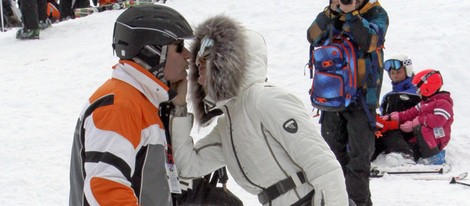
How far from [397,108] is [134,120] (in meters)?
5.71

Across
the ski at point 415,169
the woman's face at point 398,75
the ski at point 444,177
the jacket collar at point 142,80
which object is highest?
the jacket collar at point 142,80

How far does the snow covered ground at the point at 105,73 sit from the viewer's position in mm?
6137

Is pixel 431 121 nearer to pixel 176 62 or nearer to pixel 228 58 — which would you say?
pixel 228 58

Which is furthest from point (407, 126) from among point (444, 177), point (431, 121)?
point (444, 177)

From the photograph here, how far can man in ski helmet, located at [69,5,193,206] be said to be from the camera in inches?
98.3

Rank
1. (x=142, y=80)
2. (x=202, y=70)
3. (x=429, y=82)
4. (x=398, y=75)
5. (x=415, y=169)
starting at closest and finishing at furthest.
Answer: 1. (x=142, y=80)
2. (x=202, y=70)
3. (x=415, y=169)
4. (x=429, y=82)
5. (x=398, y=75)

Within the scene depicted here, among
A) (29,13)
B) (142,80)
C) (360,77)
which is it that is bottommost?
(29,13)

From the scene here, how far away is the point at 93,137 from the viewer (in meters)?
2.52

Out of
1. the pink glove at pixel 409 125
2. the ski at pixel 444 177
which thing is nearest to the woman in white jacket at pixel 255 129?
the ski at pixel 444 177

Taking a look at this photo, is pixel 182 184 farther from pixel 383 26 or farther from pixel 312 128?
pixel 383 26

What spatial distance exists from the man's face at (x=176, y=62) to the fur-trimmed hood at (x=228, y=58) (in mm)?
130

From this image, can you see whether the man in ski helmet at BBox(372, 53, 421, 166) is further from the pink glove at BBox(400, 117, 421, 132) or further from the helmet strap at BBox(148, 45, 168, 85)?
the helmet strap at BBox(148, 45, 168, 85)

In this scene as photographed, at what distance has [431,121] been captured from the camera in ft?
23.6

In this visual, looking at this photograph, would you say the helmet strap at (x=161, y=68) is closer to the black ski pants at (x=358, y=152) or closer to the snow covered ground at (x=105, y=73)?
the black ski pants at (x=358, y=152)
